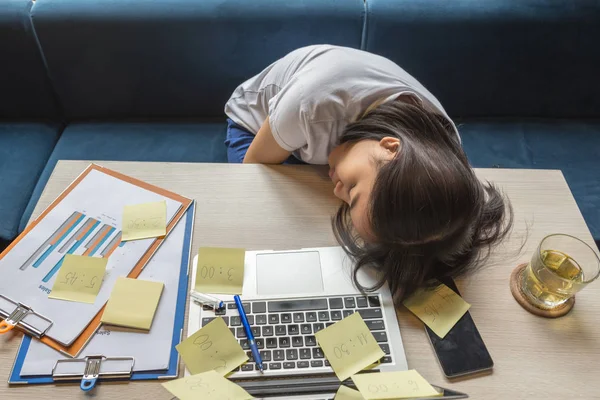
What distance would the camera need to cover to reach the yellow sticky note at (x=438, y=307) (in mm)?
739

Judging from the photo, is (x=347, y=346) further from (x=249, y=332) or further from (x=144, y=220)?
(x=144, y=220)

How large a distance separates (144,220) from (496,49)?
3.87 feet

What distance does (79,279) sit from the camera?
2.45 feet

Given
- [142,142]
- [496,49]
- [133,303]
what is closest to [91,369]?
[133,303]

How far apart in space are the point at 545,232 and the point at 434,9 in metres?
0.80

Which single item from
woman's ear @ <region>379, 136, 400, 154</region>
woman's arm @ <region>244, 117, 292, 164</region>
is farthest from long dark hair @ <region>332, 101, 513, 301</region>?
woman's arm @ <region>244, 117, 292, 164</region>

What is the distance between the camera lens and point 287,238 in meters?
0.84

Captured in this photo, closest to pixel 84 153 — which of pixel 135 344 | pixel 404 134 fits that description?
pixel 135 344

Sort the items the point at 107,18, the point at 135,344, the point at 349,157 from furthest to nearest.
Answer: the point at 107,18 → the point at 349,157 → the point at 135,344

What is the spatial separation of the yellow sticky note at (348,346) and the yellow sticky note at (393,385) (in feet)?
0.06

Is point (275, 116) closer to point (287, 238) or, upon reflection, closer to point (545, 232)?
point (287, 238)

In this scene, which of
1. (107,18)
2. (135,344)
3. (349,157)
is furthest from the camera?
(107,18)

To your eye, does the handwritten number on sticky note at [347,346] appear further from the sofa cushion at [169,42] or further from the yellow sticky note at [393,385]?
the sofa cushion at [169,42]

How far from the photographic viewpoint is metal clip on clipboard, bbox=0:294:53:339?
683 millimetres
